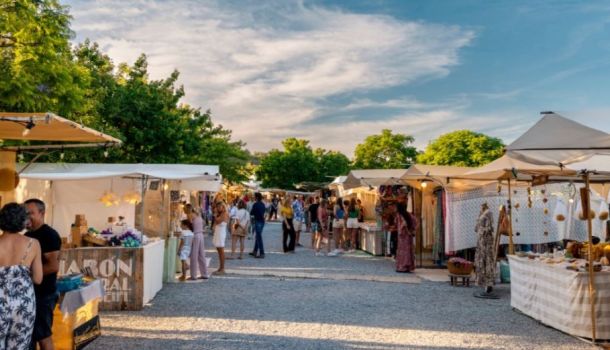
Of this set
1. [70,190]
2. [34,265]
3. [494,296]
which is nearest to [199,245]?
[70,190]

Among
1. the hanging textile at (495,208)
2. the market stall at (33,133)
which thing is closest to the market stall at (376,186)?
the hanging textile at (495,208)

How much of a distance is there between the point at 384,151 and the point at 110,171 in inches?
1947

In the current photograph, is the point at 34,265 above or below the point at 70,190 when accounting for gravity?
below

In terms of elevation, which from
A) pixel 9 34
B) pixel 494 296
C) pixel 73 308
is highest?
pixel 9 34

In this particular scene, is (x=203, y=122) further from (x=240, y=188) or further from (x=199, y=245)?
(x=240, y=188)

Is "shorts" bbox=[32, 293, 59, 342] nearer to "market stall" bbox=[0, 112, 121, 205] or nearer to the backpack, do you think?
"market stall" bbox=[0, 112, 121, 205]

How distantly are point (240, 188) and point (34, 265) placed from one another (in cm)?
3392

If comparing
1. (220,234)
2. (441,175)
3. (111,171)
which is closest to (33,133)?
(111,171)

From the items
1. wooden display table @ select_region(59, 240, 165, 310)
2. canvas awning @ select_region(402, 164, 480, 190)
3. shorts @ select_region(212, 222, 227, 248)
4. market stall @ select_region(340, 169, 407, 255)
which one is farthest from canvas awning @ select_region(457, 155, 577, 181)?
wooden display table @ select_region(59, 240, 165, 310)

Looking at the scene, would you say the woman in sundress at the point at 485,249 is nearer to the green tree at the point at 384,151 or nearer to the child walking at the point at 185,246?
the child walking at the point at 185,246

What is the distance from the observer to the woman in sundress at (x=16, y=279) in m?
3.61

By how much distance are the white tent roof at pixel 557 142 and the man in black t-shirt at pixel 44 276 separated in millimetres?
4858

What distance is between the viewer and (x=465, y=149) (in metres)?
54.9

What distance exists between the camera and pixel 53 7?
8.38 metres
